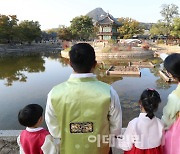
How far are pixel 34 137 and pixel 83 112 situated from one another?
1.88ft

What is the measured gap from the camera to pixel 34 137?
1917 mm

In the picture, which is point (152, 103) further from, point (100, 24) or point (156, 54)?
point (100, 24)

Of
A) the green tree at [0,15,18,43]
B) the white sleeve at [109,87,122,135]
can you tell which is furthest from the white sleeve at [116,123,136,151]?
the green tree at [0,15,18,43]

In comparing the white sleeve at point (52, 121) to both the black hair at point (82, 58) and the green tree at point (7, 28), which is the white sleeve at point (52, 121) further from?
the green tree at point (7, 28)

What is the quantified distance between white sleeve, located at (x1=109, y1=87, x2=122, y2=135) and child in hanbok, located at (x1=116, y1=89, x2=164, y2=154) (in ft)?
0.54

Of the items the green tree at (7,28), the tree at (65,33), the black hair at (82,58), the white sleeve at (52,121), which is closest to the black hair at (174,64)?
the black hair at (82,58)

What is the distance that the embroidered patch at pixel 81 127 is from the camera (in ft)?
5.34

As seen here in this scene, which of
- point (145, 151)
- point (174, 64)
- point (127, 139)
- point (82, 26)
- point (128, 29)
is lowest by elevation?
point (145, 151)

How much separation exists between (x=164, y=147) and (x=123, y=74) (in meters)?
14.1

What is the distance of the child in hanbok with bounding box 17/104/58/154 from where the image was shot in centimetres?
187

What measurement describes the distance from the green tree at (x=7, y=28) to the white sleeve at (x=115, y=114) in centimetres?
4280

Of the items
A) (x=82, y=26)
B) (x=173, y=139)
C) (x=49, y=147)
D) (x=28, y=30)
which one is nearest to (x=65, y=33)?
(x=82, y=26)

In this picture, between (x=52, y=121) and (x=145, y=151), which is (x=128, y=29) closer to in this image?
(x=145, y=151)

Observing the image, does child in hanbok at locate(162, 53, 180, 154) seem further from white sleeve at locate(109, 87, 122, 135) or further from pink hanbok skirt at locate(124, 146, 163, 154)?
white sleeve at locate(109, 87, 122, 135)
